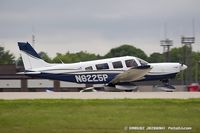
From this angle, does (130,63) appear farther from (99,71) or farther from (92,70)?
(92,70)

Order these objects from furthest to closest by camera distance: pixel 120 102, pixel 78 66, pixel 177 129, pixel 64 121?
pixel 78 66 < pixel 120 102 < pixel 64 121 < pixel 177 129

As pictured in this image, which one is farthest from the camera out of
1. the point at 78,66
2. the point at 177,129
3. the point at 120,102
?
the point at 78,66

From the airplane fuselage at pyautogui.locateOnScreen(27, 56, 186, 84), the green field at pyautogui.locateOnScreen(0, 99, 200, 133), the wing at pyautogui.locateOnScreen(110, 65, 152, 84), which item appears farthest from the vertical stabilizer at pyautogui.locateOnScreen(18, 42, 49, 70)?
the green field at pyautogui.locateOnScreen(0, 99, 200, 133)

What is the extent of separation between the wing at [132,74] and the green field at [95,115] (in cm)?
1244

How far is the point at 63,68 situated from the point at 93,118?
701 inches

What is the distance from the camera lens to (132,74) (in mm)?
32938

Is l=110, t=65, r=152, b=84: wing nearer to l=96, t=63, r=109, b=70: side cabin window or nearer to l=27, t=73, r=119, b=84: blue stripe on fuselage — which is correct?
l=27, t=73, r=119, b=84: blue stripe on fuselage

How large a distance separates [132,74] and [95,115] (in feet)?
56.9

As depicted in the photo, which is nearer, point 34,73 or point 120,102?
point 120,102

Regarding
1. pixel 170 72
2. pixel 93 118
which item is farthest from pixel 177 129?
pixel 170 72

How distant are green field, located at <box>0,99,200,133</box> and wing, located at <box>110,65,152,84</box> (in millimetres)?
12437

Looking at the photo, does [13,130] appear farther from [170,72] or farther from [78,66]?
[170,72]

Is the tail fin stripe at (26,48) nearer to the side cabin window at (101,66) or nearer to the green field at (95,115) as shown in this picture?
the side cabin window at (101,66)

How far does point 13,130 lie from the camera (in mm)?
13125
